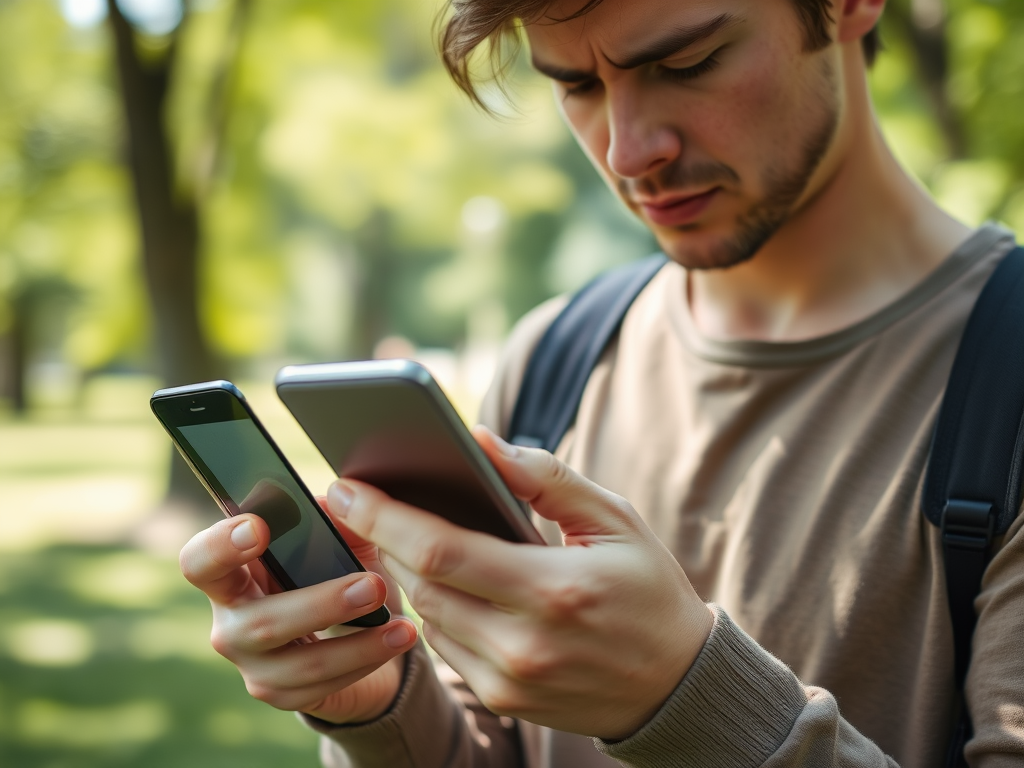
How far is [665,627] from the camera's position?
1139 mm

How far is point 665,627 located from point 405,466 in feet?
1.18

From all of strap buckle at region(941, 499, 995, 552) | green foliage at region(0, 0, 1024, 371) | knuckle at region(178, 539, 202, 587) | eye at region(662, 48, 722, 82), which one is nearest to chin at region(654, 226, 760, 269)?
eye at region(662, 48, 722, 82)

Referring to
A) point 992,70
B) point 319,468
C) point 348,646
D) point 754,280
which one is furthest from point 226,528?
point 319,468

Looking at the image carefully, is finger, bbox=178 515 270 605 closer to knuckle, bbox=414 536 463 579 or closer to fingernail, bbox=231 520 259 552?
fingernail, bbox=231 520 259 552

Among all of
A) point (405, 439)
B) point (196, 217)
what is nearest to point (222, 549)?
point (405, 439)

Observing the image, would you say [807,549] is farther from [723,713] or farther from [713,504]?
[723,713]

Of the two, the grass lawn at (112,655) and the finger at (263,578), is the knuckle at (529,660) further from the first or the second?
the grass lawn at (112,655)

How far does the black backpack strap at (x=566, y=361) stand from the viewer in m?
1.97

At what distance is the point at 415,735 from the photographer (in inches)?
64.7

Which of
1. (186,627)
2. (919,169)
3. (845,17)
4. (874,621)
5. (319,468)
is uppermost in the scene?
(845,17)

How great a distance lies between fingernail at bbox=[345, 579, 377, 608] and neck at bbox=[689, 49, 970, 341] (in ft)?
3.02

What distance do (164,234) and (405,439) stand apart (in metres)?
7.77

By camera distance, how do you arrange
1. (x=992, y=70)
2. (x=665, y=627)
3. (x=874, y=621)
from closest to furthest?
1. (x=665, y=627)
2. (x=874, y=621)
3. (x=992, y=70)

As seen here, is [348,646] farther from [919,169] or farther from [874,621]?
[919,169]
